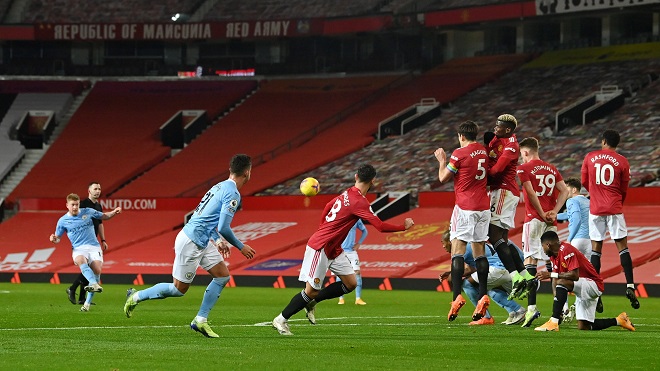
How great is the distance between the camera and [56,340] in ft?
47.6

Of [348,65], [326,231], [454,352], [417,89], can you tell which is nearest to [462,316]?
[326,231]

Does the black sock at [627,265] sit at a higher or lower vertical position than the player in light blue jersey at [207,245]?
lower

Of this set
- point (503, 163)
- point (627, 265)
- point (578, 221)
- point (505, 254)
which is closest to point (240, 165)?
point (503, 163)

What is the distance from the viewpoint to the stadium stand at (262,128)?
54.8 meters

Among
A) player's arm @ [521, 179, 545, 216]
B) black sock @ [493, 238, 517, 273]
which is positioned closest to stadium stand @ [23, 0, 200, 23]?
player's arm @ [521, 179, 545, 216]

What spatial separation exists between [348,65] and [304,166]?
10.8 meters

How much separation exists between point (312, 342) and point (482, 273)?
3.70 m

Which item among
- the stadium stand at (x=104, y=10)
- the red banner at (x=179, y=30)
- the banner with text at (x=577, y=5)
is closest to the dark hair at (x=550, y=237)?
the banner with text at (x=577, y=5)

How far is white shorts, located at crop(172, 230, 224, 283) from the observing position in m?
15.6

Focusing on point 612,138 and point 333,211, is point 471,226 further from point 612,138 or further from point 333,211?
point 612,138

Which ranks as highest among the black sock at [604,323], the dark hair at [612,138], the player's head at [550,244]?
the dark hair at [612,138]

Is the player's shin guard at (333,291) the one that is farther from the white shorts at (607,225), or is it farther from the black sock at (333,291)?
the white shorts at (607,225)

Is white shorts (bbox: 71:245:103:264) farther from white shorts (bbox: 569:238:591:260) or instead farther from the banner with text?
the banner with text

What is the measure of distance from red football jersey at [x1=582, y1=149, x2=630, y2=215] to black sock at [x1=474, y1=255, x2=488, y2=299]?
118 inches
